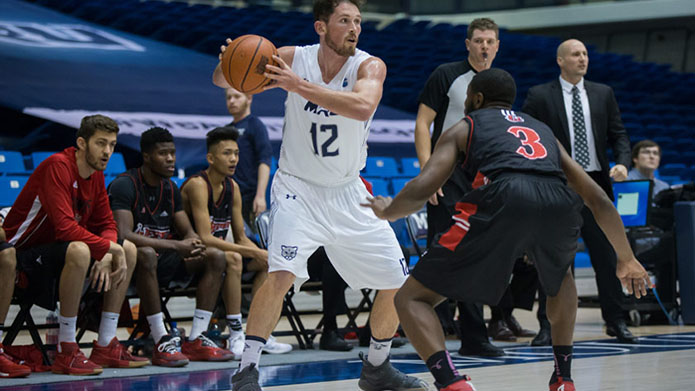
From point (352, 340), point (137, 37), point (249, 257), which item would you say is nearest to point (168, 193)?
point (249, 257)

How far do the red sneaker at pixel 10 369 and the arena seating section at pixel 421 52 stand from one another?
34.1 feet

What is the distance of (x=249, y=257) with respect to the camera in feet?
20.1

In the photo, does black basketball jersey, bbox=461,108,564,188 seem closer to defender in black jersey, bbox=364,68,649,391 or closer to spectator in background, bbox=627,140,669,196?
defender in black jersey, bbox=364,68,649,391

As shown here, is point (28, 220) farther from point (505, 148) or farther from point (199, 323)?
point (505, 148)

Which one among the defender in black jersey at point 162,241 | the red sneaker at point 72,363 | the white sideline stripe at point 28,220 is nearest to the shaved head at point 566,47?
the defender in black jersey at point 162,241

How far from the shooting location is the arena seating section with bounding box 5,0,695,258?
1593cm

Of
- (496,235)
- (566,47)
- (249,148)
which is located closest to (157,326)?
(249,148)

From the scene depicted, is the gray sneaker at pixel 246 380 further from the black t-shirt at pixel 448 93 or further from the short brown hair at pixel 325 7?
the black t-shirt at pixel 448 93

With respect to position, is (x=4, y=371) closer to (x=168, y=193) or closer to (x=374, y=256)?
(x=168, y=193)

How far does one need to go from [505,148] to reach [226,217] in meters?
3.25

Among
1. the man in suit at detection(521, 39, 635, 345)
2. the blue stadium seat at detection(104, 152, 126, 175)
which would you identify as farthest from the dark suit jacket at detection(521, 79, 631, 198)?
the blue stadium seat at detection(104, 152, 126, 175)

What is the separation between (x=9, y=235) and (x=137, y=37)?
10.9m

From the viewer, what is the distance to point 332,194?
4.07 metres

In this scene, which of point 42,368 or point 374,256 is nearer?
point 374,256
